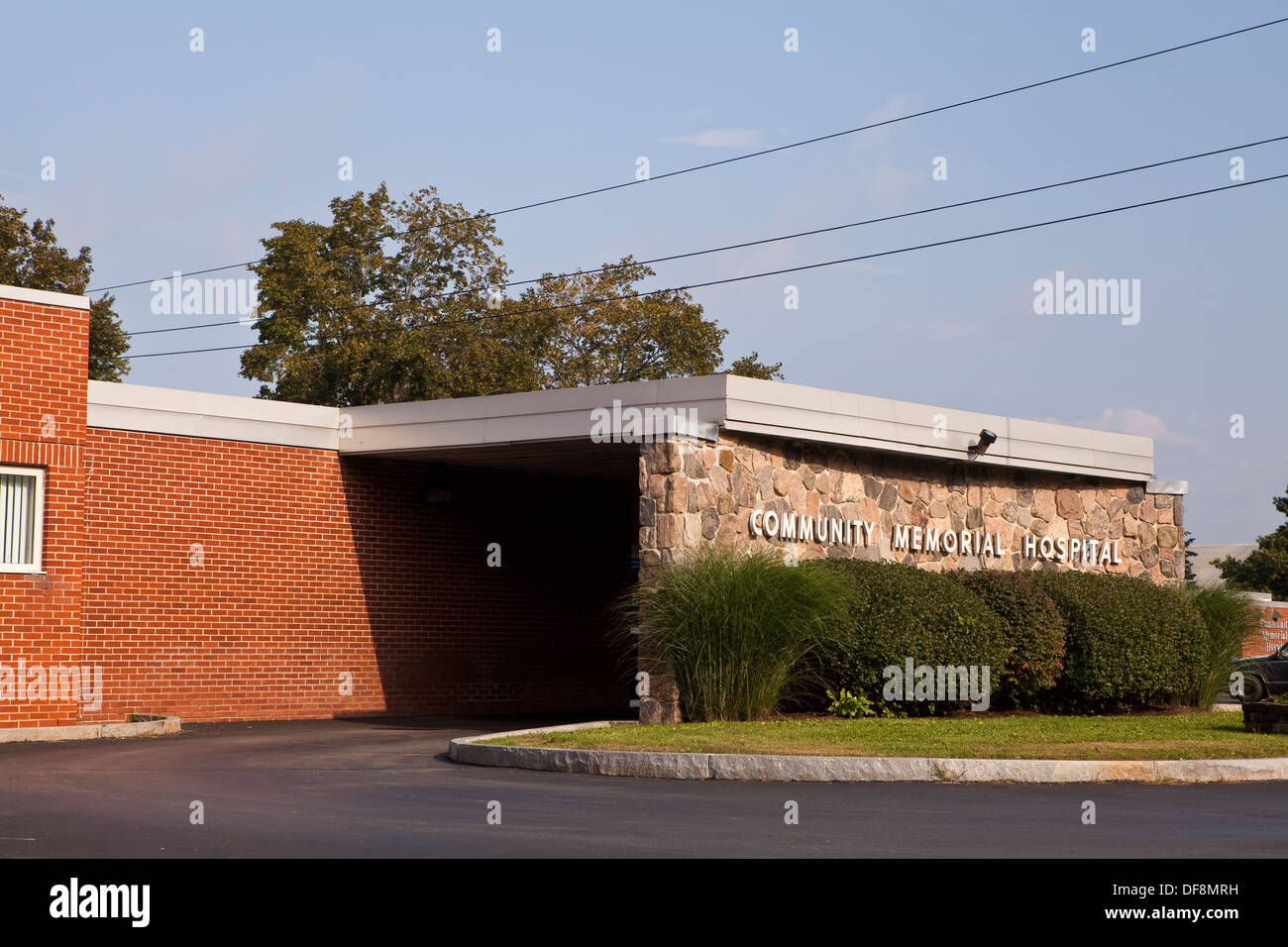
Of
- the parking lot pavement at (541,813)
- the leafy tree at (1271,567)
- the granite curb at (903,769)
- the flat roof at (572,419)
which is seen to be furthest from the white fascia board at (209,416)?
the leafy tree at (1271,567)

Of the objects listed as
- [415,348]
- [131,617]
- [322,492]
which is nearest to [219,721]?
[131,617]

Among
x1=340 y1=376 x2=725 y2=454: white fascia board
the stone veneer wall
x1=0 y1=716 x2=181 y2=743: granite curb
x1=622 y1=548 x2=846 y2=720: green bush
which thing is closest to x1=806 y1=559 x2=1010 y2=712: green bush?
x1=622 y1=548 x2=846 y2=720: green bush

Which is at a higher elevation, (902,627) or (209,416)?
(209,416)

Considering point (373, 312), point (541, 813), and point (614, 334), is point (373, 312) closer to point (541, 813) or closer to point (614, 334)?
point (614, 334)

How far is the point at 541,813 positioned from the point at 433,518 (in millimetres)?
11849

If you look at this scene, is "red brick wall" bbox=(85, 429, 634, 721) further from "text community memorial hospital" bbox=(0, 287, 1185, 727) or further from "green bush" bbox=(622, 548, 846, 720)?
"green bush" bbox=(622, 548, 846, 720)

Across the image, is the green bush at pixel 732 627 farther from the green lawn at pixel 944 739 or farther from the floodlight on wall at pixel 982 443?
the floodlight on wall at pixel 982 443

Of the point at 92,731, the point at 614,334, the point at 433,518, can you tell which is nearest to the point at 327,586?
the point at 433,518

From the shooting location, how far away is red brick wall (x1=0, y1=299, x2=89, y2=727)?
16.4 metres

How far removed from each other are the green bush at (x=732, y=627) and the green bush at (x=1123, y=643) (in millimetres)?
4207

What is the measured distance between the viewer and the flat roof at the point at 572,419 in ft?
58.1

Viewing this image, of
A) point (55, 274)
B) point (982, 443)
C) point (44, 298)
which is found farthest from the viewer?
point (55, 274)

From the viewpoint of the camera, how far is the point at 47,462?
1666 centimetres
